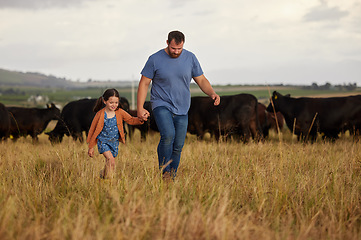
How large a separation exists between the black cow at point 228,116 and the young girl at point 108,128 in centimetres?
677

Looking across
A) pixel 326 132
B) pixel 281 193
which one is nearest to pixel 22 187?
pixel 281 193

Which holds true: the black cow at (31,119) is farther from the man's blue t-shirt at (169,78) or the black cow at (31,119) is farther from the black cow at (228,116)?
the man's blue t-shirt at (169,78)

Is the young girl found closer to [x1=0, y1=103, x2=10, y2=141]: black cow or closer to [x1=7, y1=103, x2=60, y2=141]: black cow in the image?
[x1=0, y1=103, x2=10, y2=141]: black cow

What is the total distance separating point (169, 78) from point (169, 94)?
0.22 meters

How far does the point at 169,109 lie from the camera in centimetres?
495

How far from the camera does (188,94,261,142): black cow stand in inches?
449

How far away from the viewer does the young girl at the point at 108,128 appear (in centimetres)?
442

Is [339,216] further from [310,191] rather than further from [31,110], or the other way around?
[31,110]

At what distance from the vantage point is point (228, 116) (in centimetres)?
1148

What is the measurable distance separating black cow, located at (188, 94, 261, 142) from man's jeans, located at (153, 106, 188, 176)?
20.0ft

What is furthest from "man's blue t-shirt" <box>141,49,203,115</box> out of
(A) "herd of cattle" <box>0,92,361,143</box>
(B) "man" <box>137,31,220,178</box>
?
(A) "herd of cattle" <box>0,92,361,143</box>

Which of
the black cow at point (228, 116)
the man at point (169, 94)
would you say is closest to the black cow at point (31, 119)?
the black cow at point (228, 116)

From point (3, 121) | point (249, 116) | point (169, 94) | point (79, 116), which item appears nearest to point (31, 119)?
point (3, 121)

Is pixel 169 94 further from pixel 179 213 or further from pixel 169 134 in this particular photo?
pixel 179 213
